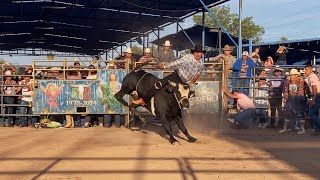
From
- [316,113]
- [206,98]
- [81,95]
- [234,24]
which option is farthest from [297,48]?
[234,24]

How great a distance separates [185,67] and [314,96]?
4084 millimetres

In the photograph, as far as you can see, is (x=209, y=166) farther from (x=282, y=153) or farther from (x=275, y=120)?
(x=275, y=120)

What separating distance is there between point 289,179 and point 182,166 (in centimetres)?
172

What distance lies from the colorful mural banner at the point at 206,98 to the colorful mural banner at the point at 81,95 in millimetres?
2321

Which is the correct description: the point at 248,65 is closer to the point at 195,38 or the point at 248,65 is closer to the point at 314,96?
the point at 314,96

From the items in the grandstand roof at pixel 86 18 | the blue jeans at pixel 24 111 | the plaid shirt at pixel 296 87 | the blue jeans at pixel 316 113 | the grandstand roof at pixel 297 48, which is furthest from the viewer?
the grandstand roof at pixel 86 18

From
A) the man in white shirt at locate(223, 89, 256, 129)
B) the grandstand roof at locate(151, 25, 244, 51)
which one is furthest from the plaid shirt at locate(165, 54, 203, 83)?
the grandstand roof at locate(151, 25, 244, 51)

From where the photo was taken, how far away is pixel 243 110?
13.4 m

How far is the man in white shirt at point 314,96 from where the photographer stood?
38.3 feet

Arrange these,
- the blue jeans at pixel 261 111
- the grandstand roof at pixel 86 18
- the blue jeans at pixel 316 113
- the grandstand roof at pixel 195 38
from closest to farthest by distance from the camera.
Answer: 1. the blue jeans at pixel 316 113
2. the blue jeans at pixel 261 111
3. the grandstand roof at pixel 86 18
4. the grandstand roof at pixel 195 38

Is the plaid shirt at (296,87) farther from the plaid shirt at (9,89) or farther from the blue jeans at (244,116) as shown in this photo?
the plaid shirt at (9,89)

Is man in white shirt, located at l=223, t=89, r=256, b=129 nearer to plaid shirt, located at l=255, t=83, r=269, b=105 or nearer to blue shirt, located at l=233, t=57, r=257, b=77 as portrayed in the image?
plaid shirt, located at l=255, t=83, r=269, b=105

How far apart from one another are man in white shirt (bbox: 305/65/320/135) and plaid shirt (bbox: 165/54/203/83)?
375 centimetres

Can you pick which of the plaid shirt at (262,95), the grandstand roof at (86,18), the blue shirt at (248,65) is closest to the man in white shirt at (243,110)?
the plaid shirt at (262,95)
